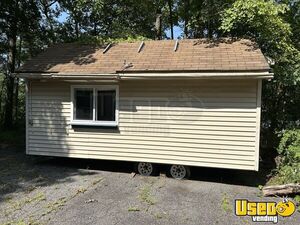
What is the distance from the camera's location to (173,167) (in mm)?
8109

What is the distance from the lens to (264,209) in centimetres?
588

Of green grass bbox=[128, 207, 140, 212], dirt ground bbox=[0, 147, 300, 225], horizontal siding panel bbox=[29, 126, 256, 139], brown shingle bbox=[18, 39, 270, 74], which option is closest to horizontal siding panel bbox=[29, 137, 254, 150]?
horizontal siding panel bbox=[29, 126, 256, 139]

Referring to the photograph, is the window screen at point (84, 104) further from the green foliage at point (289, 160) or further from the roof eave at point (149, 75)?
the green foliage at point (289, 160)

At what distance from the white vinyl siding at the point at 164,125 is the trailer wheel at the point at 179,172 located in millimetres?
243

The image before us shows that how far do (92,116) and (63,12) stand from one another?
11.7 metres

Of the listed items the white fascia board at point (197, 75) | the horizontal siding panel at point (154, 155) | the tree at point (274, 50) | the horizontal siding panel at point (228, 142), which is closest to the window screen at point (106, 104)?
the white fascia board at point (197, 75)

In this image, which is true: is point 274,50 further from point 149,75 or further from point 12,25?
point 12,25

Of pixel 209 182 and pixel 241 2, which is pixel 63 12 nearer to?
pixel 241 2

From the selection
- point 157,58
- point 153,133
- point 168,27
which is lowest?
point 153,133

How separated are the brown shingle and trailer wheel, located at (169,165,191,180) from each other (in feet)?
7.92

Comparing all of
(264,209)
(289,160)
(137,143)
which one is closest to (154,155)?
(137,143)

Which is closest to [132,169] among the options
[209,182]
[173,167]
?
[173,167]

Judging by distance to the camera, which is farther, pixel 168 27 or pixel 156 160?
pixel 168 27

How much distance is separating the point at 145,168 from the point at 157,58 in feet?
9.48
